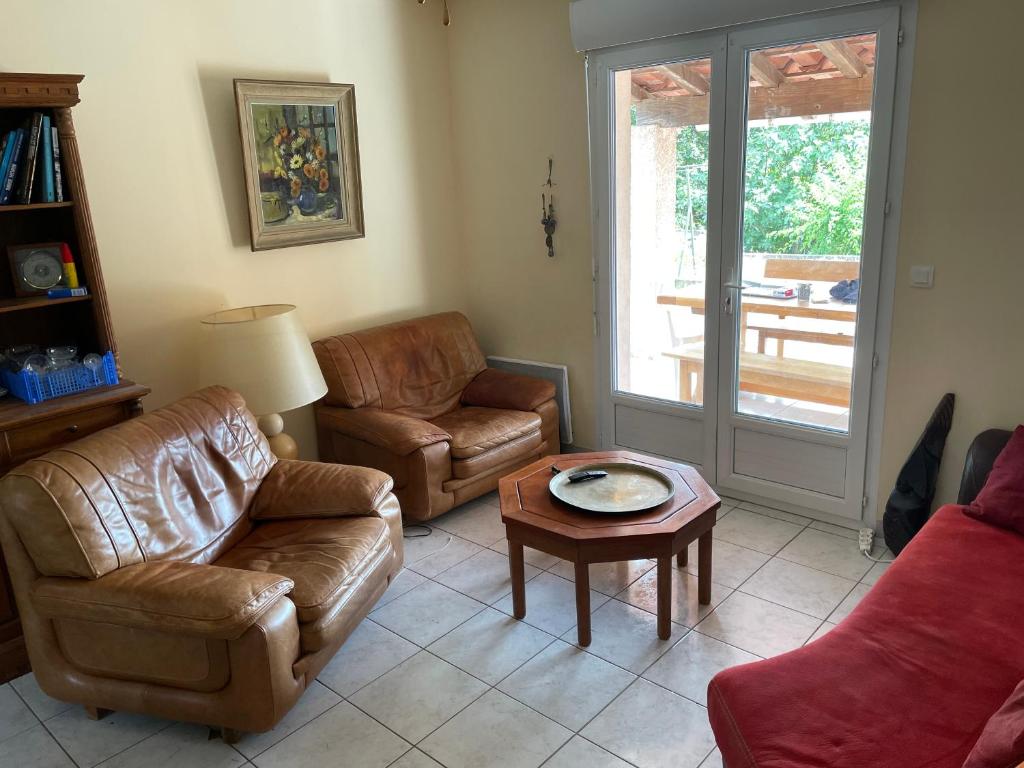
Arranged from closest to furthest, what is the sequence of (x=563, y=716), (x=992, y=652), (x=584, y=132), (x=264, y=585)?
(x=992, y=652), (x=264, y=585), (x=563, y=716), (x=584, y=132)

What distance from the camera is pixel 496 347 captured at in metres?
4.79

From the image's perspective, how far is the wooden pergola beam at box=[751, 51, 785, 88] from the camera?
3334mm

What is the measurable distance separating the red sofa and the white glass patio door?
51.4 inches

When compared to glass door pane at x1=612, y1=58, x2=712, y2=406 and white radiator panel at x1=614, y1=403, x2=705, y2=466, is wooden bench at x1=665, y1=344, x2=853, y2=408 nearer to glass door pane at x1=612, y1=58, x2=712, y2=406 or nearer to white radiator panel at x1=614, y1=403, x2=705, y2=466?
glass door pane at x1=612, y1=58, x2=712, y2=406

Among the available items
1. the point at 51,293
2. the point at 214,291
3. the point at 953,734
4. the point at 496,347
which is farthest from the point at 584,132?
the point at 953,734

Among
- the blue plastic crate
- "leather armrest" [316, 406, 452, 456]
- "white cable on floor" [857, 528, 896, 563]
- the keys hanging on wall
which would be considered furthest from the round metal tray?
the blue plastic crate

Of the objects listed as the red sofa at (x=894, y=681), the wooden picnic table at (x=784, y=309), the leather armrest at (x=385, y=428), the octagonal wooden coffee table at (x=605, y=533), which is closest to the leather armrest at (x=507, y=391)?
the leather armrest at (x=385, y=428)

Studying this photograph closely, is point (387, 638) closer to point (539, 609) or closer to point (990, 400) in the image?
point (539, 609)

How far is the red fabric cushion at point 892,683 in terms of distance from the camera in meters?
1.68

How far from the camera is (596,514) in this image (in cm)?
275

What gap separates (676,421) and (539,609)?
4.80ft

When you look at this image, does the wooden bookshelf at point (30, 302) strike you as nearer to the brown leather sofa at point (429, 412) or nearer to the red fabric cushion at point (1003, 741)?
the brown leather sofa at point (429, 412)

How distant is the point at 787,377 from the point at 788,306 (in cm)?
34

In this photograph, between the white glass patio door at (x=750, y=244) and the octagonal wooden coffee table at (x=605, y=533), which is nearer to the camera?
the octagonal wooden coffee table at (x=605, y=533)
